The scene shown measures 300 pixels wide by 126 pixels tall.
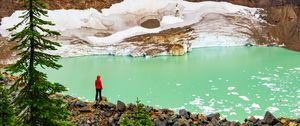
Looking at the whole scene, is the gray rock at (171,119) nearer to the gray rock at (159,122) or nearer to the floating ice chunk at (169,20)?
the gray rock at (159,122)

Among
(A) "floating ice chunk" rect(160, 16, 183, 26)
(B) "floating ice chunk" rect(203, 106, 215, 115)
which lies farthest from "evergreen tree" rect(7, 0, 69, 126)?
(A) "floating ice chunk" rect(160, 16, 183, 26)

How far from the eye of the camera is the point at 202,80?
38.3 meters

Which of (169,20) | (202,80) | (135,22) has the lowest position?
(202,80)

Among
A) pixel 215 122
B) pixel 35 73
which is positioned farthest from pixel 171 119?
pixel 35 73

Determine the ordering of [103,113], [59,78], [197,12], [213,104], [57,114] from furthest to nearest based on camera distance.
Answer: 1. [197,12]
2. [59,78]
3. [213,104]
4. [103,113]
5. [57,114]

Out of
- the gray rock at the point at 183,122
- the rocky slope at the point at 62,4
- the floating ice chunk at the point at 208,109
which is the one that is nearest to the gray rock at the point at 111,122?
the gray rock at the point at 183,122

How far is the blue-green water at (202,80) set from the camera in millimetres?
29531

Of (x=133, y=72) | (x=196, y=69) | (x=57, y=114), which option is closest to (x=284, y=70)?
(x=196, y=69)

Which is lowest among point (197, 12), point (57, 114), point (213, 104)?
point (213, 104)

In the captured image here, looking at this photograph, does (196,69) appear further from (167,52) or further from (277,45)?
(277,45)

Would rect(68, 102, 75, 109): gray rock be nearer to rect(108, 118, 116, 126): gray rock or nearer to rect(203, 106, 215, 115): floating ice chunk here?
rect(108, 118, 116, 126): gray rock

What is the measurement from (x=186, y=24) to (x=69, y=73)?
26555 mm

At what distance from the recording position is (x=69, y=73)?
4319 centimetres

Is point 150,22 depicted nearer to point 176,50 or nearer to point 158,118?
point 176,50
